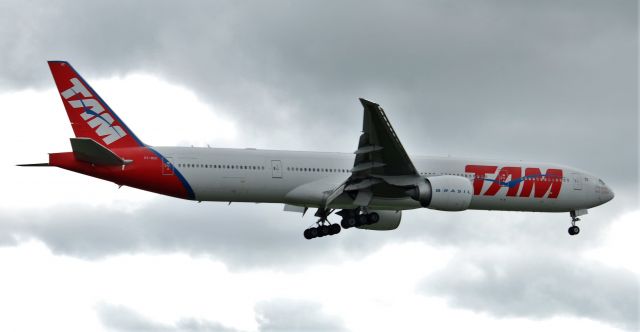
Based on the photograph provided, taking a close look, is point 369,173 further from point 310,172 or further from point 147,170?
point 147,170

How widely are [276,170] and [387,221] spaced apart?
816 cm

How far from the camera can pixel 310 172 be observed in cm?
3934

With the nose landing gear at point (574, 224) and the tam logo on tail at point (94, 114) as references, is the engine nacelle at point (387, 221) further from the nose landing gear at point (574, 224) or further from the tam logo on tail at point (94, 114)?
the tam logo on tail at point (94, 114)

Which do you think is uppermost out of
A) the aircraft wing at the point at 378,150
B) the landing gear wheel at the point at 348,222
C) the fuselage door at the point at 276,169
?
the aircraft wing at the point at 378,150

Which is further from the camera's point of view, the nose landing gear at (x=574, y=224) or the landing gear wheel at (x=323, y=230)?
the nose landing gear at (x=574, y=224)

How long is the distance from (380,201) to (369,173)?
1.96 metres

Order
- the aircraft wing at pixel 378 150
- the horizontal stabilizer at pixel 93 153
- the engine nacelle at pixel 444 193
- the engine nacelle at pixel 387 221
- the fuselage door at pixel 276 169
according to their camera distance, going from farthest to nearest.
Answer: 1. the engine nacelle at pixel 387 221
2. the fuselage door at pixel 276 169
3. the engine nacelle at pixel 444 193
4. the horizontal stabilizer at pixel 93 153
5. the aircraft wing at pixel 378 150

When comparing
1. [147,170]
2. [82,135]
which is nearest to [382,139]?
[147,170]

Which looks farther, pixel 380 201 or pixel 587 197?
pixel 587 197

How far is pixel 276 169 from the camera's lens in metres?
38.8

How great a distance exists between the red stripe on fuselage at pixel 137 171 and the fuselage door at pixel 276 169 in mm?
3433

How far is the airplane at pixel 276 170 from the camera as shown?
119ft

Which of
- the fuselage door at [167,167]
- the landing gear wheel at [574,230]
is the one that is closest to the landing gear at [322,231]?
the fuselage door at [167,167]

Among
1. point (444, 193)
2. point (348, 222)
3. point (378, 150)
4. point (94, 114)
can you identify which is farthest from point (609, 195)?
point (94, 114)
